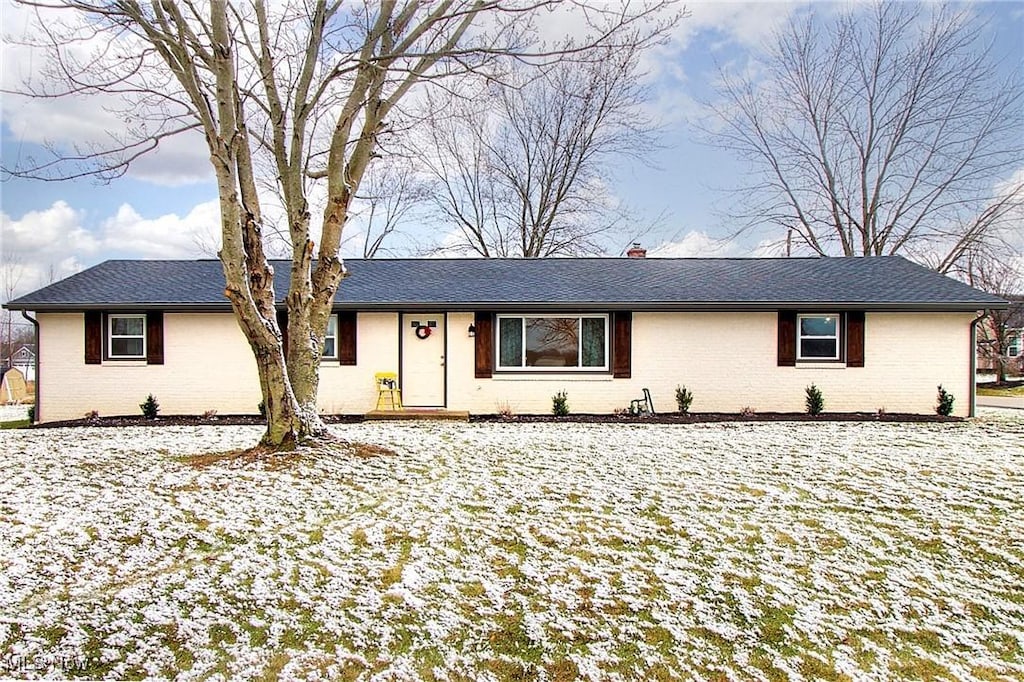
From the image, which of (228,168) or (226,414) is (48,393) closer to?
(226,414)

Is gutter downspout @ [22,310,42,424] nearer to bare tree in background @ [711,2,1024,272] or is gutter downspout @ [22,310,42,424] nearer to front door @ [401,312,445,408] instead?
front door @ [401,312,445,408]

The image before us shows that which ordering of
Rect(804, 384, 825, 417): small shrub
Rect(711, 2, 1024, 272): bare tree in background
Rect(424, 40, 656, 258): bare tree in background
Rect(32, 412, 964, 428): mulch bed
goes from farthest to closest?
1. Rect(424, 40, 656, 258): bare tree in background
2. Rect(711, 2, 1024, 272): bare tree in background
3. Rect(804, 384, 825, 417): small shrub
4. Rect(32, 412, 964, 428): mulch bed

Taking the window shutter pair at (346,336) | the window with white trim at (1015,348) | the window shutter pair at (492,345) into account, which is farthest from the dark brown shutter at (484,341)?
the window with white trim at (1015,348)

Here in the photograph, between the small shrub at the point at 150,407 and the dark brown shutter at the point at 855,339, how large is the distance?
44.6ft

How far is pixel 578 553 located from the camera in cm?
420

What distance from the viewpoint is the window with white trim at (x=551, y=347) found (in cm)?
1176

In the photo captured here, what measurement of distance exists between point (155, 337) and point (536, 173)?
1520cm

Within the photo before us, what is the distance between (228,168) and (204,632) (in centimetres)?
507

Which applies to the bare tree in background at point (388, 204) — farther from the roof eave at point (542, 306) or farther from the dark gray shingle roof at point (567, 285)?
the roof eave at point (542, 306)

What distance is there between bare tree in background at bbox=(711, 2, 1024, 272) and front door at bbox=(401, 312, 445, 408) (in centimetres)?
1651

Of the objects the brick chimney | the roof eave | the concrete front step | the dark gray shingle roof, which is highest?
the brick chimney

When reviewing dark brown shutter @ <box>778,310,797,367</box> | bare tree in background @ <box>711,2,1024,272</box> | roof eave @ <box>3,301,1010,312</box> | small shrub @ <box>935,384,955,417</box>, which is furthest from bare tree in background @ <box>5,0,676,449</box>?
bare tree in background @ <box>711,2,1024,272</box>

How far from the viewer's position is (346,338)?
11.7 metres

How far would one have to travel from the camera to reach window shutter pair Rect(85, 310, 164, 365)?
38.1ft
